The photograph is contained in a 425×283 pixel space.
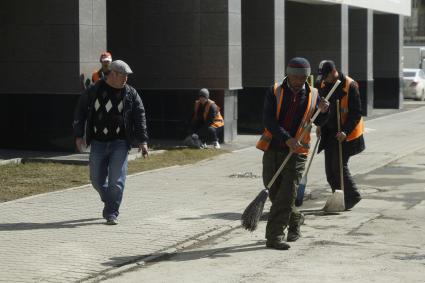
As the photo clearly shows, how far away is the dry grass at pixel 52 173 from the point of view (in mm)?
13109

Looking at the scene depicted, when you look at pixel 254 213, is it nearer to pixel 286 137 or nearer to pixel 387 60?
pixel 286 137

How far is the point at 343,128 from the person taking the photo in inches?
444

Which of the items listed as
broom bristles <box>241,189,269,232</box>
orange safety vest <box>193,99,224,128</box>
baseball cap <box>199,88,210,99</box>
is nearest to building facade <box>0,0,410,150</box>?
orange safety vest <box>193,99,224,128</box>

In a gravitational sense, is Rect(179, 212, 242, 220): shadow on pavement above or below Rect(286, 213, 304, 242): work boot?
below

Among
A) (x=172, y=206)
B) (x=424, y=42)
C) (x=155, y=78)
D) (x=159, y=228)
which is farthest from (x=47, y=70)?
(x=424, y=42)

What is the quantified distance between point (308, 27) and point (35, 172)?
15.2 m

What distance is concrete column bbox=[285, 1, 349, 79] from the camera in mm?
28000

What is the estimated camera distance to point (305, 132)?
30.1ft

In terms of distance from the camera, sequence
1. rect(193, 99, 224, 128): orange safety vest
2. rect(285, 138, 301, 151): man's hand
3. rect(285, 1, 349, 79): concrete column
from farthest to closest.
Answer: rect(285, 1, 349, 79): concrete column
rect(193, 99, 224, 128): orange safety vest
rect(285, 138, 301, 151): man's hand

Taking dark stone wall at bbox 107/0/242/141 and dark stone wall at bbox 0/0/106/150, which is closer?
dark stone wall at bbox 0/0/106/150

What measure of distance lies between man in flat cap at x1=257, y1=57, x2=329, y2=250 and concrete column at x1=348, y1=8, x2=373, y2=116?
21881 millimetres

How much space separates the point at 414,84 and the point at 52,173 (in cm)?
2783

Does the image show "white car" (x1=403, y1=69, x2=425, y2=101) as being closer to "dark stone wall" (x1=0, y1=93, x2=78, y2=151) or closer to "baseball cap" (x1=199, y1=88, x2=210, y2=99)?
"baseball cap" (x1=199, y1=88, x2=210, y2=99)

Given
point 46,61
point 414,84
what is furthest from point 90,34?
point 414,84
